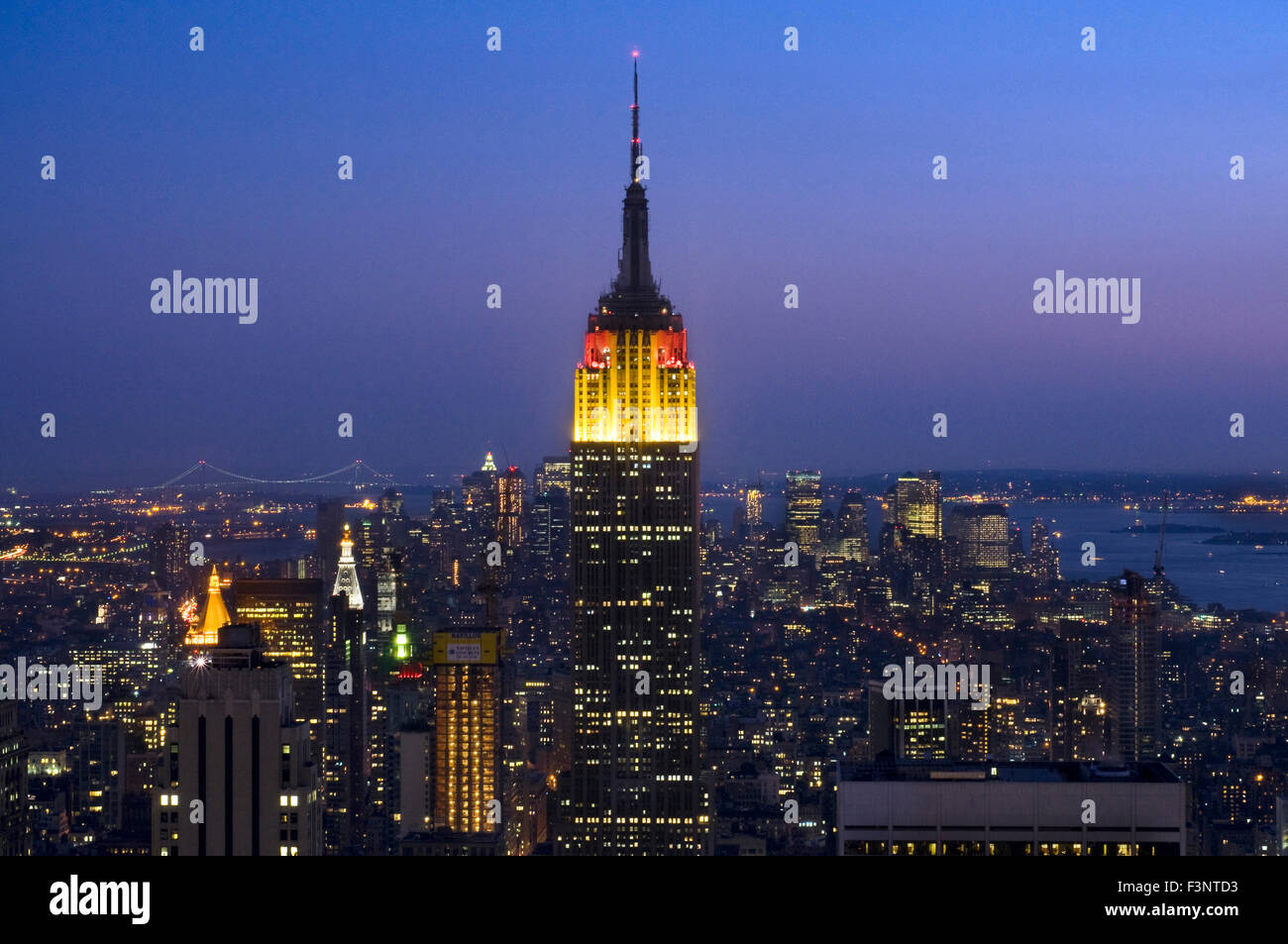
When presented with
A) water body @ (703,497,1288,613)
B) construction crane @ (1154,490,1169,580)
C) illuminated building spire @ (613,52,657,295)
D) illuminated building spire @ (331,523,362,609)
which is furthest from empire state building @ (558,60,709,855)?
construction crane @ (1154,490,1169,580)

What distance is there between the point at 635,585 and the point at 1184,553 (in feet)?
29.1

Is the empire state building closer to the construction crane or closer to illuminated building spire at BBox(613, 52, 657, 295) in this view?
illuminated building spire at BBox(613, 52, 657, 295)

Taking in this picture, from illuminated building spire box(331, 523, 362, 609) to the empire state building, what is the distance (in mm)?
3623

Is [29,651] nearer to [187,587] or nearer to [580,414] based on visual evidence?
[187,587]

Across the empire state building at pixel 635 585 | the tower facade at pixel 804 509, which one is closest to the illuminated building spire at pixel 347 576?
the empire state building at pixel 635 585

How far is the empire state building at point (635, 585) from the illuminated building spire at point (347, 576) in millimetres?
3623

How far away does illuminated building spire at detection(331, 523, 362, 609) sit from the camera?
2055 centimetres

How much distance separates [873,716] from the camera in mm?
19828

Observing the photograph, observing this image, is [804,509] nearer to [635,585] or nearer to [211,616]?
[635,585]

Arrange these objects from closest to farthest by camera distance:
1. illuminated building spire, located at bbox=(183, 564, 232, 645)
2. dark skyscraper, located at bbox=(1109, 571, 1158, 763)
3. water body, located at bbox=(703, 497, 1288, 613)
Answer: illuminated building spire, located at bbox=(183, 564, 232, 645)
water body, located at bbox=(703, 497, 1288, 613)
dark skyscraper, located at bbox=(1109, 571, 1158, 763)

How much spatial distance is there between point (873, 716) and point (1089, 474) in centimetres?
440

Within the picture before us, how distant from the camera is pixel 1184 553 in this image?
18.0 meters

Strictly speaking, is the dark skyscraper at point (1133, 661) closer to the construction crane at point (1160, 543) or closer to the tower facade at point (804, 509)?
the construction crane at point (1160, 543)

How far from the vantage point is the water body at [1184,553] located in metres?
17.0
